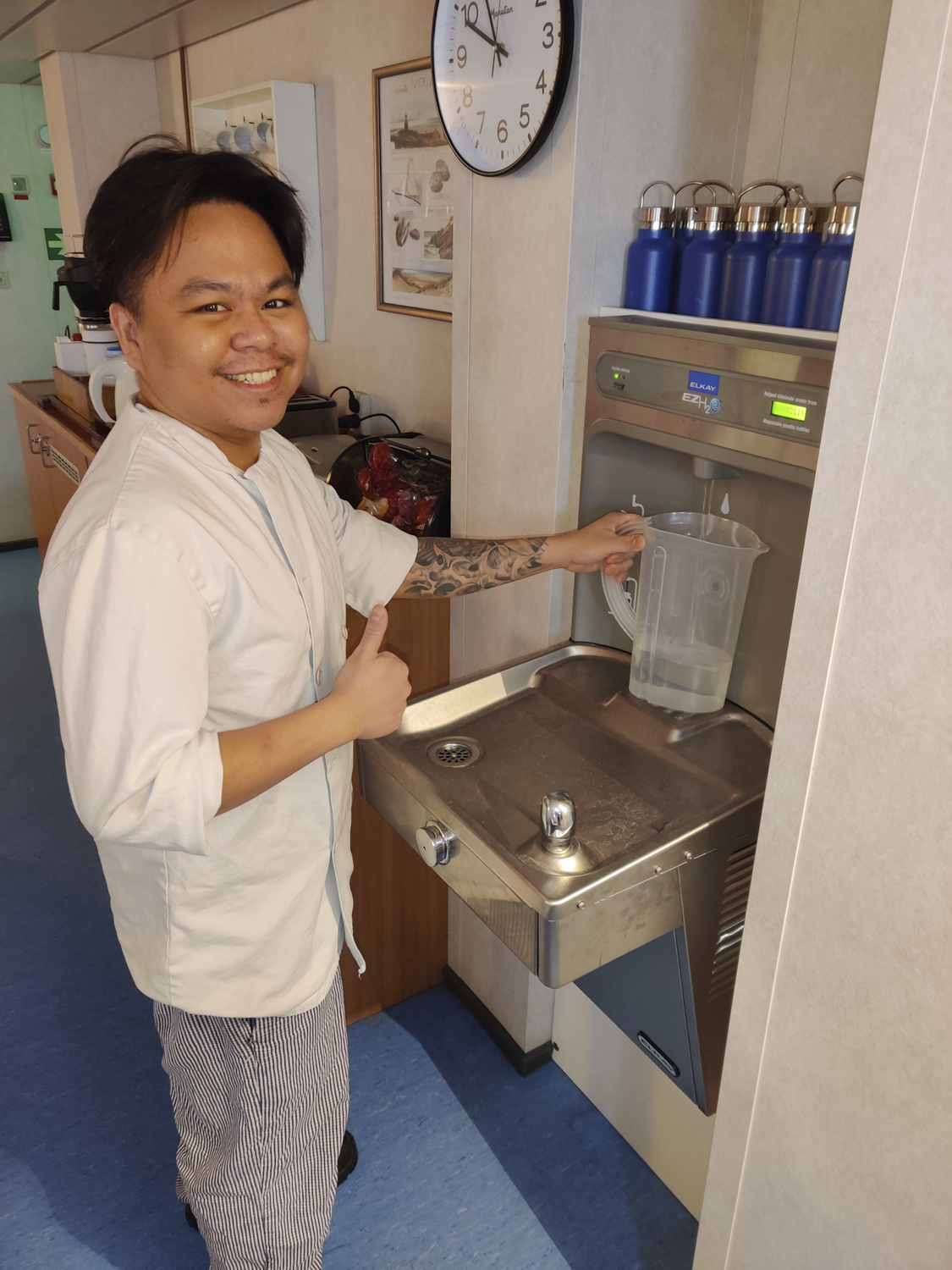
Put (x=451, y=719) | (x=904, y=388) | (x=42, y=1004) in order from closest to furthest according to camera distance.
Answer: (x=904, y=388) → (x=451, y=719) → (x=42, y=1004)

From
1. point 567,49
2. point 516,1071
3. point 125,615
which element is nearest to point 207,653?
point 125,615

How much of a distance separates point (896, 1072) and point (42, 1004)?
1809 millimetres

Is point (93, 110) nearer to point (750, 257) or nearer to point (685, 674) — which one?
point (750, 257)

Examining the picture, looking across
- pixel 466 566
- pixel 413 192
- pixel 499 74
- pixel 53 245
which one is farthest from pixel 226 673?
pixel 53 245

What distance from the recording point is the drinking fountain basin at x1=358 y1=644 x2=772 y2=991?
1.02 meters

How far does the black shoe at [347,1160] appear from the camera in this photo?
1644 millimetres

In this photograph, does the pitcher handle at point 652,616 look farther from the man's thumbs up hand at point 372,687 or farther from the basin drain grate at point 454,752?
the man's thumbs up hand at point 372,687

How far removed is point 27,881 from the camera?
2.39m

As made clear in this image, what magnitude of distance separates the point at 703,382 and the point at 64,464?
2462 millimetres

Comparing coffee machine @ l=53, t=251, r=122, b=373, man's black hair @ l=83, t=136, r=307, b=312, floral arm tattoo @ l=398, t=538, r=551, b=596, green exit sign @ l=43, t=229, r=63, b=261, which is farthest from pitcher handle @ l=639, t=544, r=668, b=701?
green exit sign @ l=43, t=229, r=63, b=261

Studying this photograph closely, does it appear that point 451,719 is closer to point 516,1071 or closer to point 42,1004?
point 516,1071

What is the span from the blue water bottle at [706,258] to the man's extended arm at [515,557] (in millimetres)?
314

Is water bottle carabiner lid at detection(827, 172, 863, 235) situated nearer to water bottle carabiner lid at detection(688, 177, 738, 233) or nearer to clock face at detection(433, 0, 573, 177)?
water bottle carabiner lid at detection(688, 177, 738, 233)

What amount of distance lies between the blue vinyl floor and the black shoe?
0.06ft
